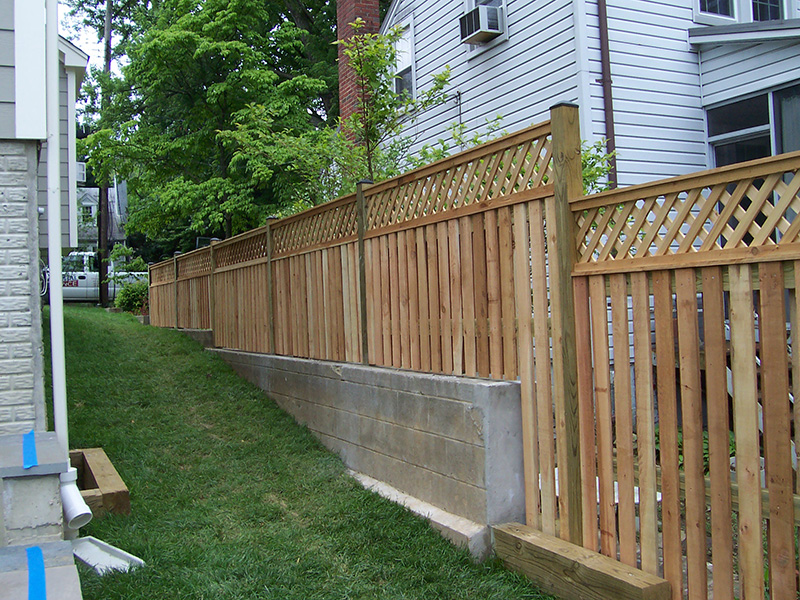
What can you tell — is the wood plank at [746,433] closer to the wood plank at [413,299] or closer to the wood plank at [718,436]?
the wood plank at [718,436]

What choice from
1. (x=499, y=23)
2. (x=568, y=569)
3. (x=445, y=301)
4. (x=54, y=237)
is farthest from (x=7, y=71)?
(x=499, y=23)

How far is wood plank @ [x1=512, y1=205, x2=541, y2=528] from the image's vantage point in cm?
371

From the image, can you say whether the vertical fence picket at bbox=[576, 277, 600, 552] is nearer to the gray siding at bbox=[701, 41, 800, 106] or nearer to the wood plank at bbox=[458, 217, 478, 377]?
the wood plank at bbox=[458, 217, 478, 377]

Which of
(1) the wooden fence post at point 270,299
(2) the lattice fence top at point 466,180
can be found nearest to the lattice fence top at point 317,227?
(1) the wooden fence post at point 270,299

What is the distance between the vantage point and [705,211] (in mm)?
2812

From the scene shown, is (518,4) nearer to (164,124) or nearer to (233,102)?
(233,102)

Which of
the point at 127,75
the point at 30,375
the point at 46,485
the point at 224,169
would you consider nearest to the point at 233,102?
the point at 224,169

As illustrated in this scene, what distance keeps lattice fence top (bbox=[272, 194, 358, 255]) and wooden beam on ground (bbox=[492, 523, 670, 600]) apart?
265cm

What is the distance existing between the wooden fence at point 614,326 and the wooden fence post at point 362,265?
0.02m

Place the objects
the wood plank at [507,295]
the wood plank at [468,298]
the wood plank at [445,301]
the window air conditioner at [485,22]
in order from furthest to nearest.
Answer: the window air conditioner at [485,22] < the wood plank at [445,301] < the wood plank at [468,298] < the wood plank at [507,295]

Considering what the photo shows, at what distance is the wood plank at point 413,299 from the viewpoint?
4.66 meters

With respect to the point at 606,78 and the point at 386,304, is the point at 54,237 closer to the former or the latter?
the point at 386,304

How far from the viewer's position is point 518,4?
8.91 metres

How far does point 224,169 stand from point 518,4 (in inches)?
300
